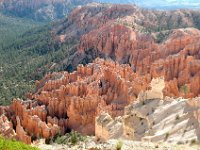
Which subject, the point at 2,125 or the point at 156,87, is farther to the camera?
the point at 2,125

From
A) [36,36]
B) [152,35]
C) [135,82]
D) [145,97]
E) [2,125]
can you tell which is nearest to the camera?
[145,97]

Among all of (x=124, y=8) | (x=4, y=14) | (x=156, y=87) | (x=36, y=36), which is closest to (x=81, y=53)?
(x=124, y=8)

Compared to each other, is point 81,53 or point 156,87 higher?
point 156,87

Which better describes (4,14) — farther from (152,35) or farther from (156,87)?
(156,87)

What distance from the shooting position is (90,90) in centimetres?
5394

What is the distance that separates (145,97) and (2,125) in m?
18.2

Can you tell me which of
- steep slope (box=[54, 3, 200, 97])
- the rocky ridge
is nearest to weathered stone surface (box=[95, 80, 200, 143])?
the rocky ridge

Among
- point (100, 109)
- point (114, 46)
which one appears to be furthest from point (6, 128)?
point (114, 46)

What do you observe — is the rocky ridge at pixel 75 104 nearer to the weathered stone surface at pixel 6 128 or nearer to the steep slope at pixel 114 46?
the weathered stone surface at pixel 6 128

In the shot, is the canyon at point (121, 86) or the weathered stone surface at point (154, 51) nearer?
the canyon at point (121, 86)

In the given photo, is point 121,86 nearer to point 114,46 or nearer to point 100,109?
point 100,109

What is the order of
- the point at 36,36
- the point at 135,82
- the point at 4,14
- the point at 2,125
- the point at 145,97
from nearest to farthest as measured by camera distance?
the point at 145,97, the point at 2,125, the point at 135,82, the point at 36,36, the point at 4,14

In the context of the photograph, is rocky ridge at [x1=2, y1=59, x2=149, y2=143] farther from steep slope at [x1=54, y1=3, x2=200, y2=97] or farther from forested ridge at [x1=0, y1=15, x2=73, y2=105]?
forested ridge at [x1=0, y1=15, x2=73, y2=105]

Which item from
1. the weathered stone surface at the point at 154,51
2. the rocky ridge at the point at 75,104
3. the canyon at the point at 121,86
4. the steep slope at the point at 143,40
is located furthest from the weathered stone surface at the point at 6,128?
the steep slope at the point at 143,40
